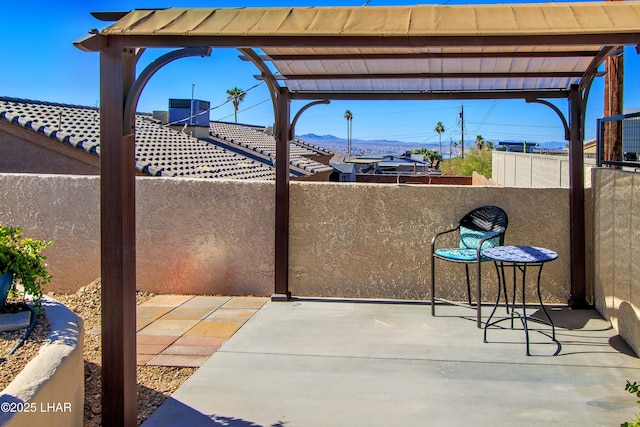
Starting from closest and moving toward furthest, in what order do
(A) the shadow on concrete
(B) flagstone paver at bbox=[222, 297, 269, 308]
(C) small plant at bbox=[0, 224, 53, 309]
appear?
Result: (A) the shadow on concrete
(C) small plant at bbox=[0, 224, 53, 309]
(B) flagstone paver at bbox=[222, 297, 269, 308]

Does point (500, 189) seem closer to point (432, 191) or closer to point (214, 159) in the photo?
point (432, 191)

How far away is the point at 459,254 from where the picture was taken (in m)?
5.95

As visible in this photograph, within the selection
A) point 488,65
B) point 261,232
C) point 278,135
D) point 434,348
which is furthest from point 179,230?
point 488,65

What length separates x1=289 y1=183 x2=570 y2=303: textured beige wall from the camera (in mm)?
6508

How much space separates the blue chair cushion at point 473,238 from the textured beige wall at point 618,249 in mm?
1009

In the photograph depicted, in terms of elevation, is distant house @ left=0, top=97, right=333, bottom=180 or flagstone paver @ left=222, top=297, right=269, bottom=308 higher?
distant house @ left=0, top=97, right=333, bottom=180

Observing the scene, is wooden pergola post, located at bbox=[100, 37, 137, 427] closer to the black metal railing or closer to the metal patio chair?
the metal patio chair

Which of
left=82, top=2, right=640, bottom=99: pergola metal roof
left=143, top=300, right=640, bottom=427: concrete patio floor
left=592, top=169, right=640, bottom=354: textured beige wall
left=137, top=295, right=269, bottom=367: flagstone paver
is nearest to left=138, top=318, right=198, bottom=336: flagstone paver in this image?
left=137, top=295, right=269, bottom=367: flagstone paver

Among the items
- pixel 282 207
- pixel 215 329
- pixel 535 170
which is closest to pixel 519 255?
pixel 282 207

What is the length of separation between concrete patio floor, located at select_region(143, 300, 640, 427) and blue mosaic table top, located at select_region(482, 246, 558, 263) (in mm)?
758

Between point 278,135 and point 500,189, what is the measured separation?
243 centimetres

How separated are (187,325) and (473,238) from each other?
299 cm

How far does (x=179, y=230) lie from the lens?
23.3 ft

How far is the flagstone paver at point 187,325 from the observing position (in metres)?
5.00
